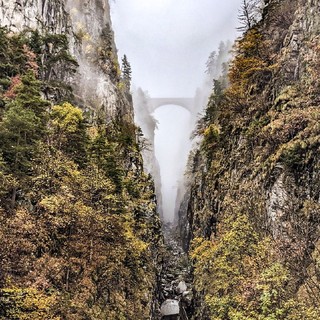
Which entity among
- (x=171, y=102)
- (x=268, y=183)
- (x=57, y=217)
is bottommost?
(x=57, y=217)

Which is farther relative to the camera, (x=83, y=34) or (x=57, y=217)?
(x=83, y=34)

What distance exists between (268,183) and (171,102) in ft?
343

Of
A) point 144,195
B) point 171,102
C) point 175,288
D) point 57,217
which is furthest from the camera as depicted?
point 171,102

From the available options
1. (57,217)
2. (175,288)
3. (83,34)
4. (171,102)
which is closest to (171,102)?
(171,102)

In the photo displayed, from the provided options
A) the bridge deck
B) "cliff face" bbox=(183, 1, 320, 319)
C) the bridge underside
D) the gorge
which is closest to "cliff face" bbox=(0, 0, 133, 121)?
the gorge

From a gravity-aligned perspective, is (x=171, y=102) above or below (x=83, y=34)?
above

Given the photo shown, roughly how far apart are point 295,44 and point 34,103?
68.6ft

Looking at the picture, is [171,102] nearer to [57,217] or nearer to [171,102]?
[171,102]

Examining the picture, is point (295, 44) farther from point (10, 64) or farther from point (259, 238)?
point (10, 64)

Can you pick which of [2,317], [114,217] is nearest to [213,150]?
[114,217]

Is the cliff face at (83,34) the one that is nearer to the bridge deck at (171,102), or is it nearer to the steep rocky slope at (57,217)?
the steep rocky slope at (57,217)

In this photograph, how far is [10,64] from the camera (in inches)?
1148

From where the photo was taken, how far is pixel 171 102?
409 ft

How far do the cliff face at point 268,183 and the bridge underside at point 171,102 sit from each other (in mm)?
83527
